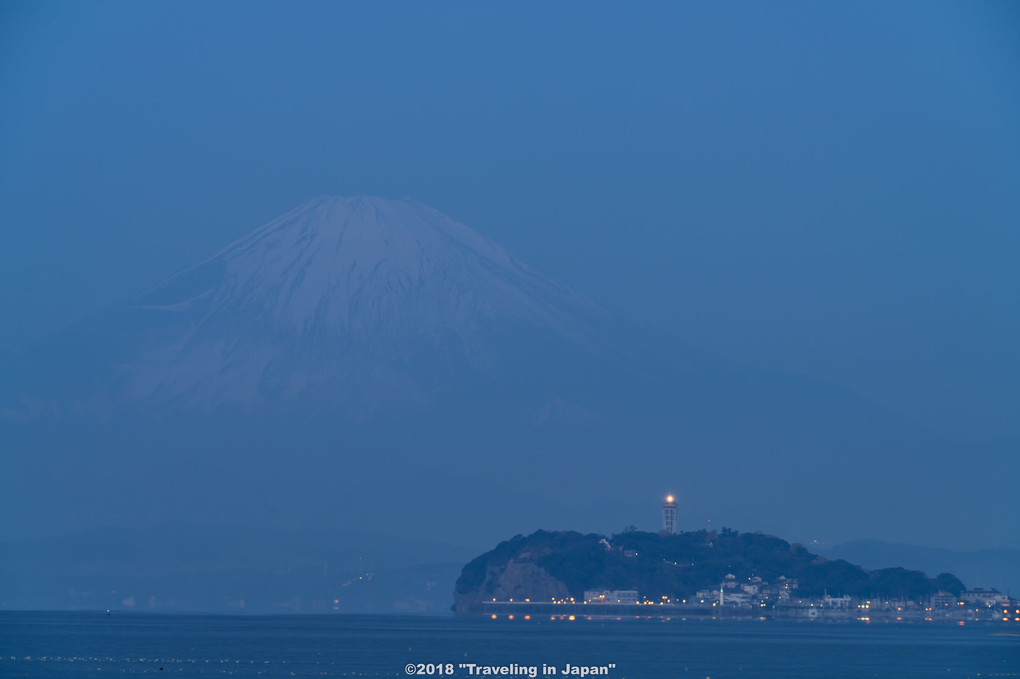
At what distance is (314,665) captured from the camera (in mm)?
117875

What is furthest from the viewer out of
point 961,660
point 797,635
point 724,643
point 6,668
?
point 797,635

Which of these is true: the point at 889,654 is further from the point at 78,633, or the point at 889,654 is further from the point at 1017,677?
the point at 78,633

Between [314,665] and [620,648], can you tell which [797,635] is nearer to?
[620,648]

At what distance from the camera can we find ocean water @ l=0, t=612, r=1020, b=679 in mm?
112750

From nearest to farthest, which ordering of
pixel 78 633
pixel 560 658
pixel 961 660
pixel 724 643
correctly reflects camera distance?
pixel 560 658
pixel 961 660
pixel 724 643
pixel 78 633

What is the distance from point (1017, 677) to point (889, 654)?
30.9 meters

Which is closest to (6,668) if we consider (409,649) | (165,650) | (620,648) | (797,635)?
(165,650)

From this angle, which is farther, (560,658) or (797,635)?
(797,635)

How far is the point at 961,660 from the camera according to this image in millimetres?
137750

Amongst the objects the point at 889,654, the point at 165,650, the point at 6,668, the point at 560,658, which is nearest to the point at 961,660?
the point at 889,654

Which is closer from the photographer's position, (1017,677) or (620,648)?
(1017,677)

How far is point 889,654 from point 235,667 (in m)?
64.5

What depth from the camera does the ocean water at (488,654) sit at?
370 ft

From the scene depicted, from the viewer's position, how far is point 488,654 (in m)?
130
